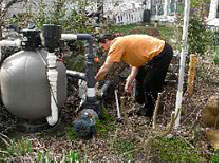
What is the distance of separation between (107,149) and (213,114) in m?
1.27

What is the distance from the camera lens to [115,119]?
189 inches

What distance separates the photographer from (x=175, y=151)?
3.66 m

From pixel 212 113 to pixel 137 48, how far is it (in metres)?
1.25

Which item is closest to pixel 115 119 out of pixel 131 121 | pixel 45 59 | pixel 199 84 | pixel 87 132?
pixel 131 121

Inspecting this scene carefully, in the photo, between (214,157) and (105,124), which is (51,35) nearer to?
(105,124)

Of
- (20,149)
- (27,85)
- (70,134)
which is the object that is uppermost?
(27,85)

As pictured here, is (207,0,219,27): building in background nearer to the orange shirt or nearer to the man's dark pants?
the man's dark pants

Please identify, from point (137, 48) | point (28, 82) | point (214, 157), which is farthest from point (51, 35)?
point (214, 157)

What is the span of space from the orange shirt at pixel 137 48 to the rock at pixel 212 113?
1.00 meters

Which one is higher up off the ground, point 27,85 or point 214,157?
point 27,85

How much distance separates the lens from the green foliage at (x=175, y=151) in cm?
349

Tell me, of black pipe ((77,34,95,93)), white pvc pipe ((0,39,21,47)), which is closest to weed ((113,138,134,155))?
black pipe ((77,34,95,93))

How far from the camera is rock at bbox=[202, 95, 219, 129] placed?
13.1 ft

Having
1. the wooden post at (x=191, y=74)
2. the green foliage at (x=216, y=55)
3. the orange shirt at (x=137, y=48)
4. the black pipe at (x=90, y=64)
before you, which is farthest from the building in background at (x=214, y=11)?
the black pipe at (x=90, y=64)
